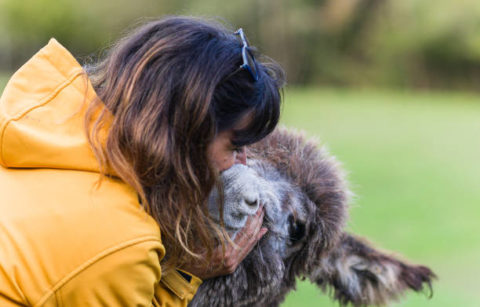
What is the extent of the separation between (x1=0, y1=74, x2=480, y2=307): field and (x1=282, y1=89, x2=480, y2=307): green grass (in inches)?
0.5

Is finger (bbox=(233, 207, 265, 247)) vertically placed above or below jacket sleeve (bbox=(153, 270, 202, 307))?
above

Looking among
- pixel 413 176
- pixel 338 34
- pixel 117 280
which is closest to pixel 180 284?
pixel 117 280

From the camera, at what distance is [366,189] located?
29.4 feet

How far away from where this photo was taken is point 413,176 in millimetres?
10008

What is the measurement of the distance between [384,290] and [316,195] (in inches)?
23.9

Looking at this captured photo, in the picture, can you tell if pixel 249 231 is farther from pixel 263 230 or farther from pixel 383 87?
pixel 383 87

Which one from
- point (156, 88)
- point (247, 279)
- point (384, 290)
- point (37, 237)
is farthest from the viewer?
point (384, 290)

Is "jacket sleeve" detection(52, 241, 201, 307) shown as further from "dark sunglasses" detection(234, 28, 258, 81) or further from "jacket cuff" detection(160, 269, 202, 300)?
"dark sunglasses" detection(234, 28, 258, 81)

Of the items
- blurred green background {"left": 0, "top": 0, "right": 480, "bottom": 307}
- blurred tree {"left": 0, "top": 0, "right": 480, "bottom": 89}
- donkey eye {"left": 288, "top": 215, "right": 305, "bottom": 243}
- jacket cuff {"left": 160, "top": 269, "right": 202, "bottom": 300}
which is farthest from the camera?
blurred tree {"left": 0, "top": 0, "right": 480, "bottom": 89}

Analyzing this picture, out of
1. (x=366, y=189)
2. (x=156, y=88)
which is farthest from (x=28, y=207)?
(x=366, y=189)

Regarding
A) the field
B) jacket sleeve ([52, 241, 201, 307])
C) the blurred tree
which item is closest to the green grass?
the field

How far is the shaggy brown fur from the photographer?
94.3 inches

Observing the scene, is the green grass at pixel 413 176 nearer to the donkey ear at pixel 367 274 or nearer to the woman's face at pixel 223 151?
the donkey ear at pixel 367 274

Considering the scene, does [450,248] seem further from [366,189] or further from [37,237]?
[37,237]
